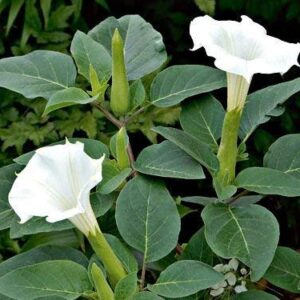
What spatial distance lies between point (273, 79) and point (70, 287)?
1621 mm

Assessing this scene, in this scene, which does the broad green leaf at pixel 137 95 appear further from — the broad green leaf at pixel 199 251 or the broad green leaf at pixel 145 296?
the broad green leaf at pixel 145 296

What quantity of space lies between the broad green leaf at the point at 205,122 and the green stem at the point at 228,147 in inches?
3.1

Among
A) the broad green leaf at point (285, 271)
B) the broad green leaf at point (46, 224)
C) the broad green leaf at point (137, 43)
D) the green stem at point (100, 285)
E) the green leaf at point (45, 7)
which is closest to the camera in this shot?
the green stem at point (100, 285)

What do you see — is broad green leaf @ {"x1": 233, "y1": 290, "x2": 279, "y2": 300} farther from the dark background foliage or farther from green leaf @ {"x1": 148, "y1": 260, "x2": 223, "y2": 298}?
the dark background foliage

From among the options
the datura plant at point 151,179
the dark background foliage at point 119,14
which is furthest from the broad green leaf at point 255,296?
the dark background foliage at point 119,14

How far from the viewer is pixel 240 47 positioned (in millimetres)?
1287

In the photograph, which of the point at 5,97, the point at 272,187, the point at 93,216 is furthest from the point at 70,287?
the point at 5,97

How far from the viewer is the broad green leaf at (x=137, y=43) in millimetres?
1454

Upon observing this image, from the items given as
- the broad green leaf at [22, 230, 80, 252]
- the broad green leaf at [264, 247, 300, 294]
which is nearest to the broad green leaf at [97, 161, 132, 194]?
the broad green leaf at [264, 247, 300, 294]

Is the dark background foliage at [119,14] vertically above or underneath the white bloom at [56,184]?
underneath

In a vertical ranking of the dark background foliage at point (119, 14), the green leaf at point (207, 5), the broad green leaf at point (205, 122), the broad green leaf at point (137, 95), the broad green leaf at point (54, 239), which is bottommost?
the broad green leaf at point (54, 239)

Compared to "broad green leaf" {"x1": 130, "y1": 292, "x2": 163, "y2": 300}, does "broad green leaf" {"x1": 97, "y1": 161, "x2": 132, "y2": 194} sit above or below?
above

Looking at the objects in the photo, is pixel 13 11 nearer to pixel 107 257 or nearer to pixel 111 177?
pixel 111 177

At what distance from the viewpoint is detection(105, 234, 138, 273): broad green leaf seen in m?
1.26
